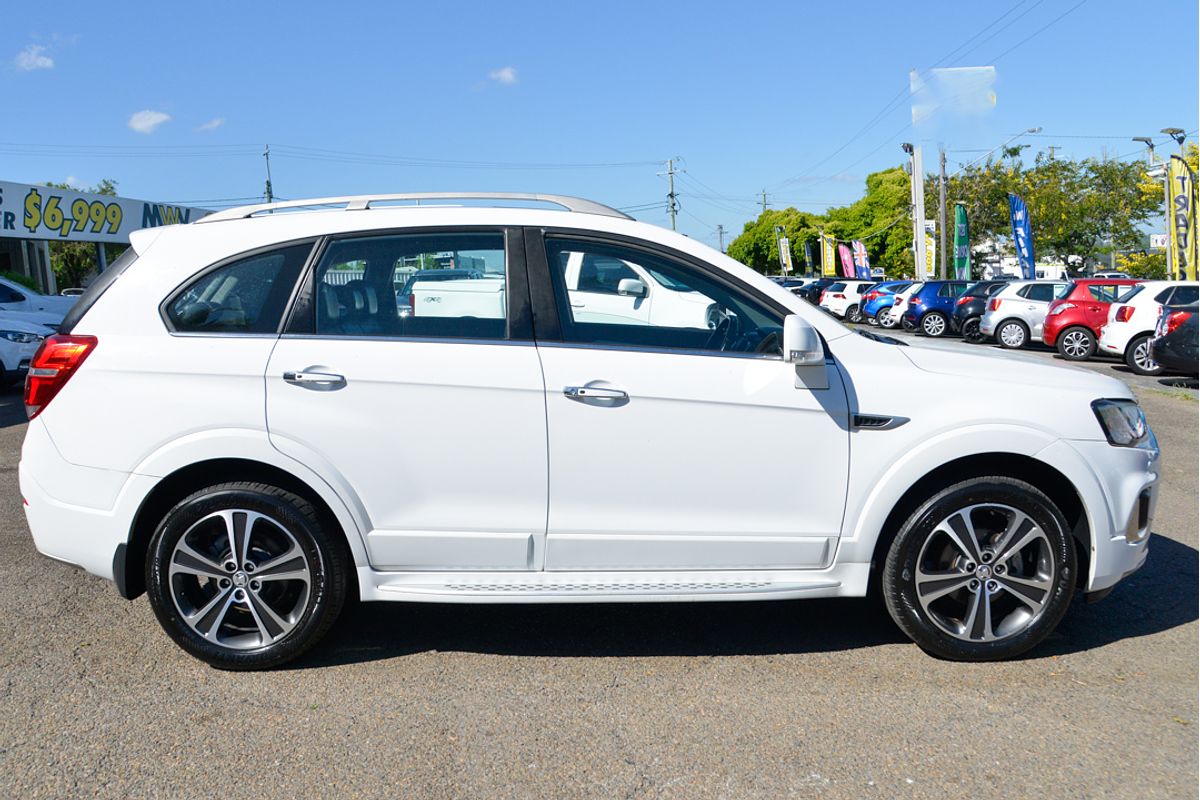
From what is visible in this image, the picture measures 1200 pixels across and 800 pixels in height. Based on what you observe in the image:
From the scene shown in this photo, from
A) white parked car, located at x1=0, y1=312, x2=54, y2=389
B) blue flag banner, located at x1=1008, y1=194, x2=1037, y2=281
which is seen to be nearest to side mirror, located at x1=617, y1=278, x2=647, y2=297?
white parked car, located at x1=0, y1=312, x2=54, y2=389

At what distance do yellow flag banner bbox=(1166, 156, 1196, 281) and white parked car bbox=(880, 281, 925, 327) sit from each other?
21.7 feet

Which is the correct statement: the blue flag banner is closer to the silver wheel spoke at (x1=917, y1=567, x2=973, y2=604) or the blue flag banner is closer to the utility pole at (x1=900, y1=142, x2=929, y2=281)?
the utility pole at (x1=900, y1=142, x2=929, y2=281)

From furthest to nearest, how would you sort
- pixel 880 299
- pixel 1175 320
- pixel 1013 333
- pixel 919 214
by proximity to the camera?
pixel 919 214, pixel 880 299, pixel 1013 333, pixel 1175 320

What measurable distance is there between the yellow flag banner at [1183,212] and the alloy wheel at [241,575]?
28.5m

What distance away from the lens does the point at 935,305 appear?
88.4ft

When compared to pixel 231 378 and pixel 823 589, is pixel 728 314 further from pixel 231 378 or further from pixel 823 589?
pixel 231 378

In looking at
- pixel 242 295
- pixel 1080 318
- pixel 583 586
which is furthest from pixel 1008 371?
pixel 1080 318

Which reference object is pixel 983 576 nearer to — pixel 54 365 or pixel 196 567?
pixel 196 567

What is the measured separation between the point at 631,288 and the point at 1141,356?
15066mm

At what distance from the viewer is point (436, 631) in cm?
454

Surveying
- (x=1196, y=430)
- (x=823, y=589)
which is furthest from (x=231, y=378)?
(x=1196, y=430)

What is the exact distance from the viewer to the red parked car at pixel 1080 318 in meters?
19.0

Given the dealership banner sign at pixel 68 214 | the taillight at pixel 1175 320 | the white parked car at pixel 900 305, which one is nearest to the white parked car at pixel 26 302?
the dealership banner sign at pixel 68 214

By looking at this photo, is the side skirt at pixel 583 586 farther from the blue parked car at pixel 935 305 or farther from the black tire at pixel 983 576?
the blue parked car at pixel 935 305
